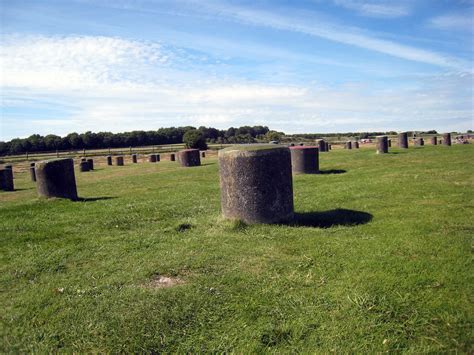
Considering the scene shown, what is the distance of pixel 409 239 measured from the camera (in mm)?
5930

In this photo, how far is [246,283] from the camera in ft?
15.6

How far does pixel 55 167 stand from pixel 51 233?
15.3 feet

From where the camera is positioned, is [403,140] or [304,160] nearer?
[304,160]

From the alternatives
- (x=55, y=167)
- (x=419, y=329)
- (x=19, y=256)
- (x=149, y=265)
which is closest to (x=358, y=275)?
(x=419, y=329)

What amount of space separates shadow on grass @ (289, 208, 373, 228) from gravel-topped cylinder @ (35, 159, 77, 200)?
7.49 m

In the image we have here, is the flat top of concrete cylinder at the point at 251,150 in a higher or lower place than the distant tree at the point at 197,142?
lower

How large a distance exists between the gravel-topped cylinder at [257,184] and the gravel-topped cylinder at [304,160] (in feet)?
28.5

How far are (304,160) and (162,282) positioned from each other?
12.0 meters

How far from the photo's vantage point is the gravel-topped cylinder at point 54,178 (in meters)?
11.6

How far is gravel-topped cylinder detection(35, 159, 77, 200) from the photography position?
11.6 meters

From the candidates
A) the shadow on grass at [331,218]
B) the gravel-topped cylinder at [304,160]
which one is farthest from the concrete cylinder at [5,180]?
the shadow on grass at [331,218]

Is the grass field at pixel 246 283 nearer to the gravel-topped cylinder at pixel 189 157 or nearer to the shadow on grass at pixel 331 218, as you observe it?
the shadow on grass at pixel 331 218

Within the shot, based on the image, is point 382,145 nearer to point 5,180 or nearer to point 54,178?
point 54,178

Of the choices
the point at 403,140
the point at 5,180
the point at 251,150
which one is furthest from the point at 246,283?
the point at 403,140
